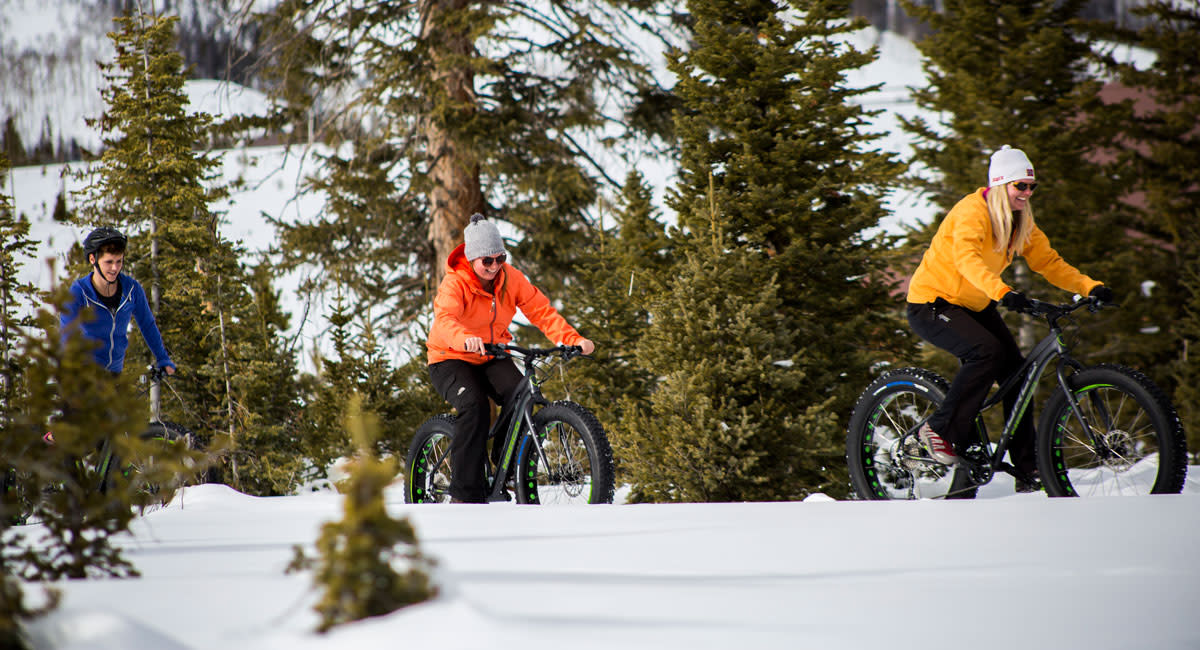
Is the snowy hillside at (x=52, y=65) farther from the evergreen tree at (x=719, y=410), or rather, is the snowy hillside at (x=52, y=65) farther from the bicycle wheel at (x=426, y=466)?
the bicycle wheel at (x=426, y=466)

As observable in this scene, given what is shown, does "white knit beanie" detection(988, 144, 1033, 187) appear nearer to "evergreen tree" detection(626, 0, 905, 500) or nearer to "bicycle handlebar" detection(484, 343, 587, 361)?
"bicycle handlebar" detection(484, 343, 587, 361)

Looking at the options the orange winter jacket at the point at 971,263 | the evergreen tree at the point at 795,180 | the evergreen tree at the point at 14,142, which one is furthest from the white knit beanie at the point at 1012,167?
the evergreen tree at the point at 14,142

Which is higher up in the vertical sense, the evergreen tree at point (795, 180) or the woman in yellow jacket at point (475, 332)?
the evergreen tree at point (795, 180)

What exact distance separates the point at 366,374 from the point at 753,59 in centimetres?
890

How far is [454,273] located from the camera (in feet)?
21.0

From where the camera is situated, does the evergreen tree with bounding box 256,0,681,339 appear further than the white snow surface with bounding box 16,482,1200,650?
Yes

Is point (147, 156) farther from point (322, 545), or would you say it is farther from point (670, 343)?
point (322, 545)

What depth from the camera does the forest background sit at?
925 centimetres

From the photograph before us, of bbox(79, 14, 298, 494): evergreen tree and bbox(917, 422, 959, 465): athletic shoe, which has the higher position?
bbox(79, 14, 298, 494): evergreen tree

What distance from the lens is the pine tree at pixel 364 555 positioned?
204 centimetres

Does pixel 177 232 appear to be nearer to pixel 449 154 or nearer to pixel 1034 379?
pixel 449 154

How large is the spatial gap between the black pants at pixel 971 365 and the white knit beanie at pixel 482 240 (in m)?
2.79

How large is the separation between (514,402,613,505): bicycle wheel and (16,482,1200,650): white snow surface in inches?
53.0

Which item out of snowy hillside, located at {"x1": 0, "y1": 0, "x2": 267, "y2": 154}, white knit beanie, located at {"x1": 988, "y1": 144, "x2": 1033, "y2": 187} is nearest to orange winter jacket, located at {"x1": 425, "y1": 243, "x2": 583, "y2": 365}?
white knit beanie, located at {"x1": 988, "y1": 144, "x2": 1033, "y2": 187}
